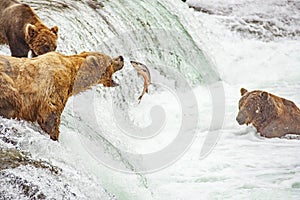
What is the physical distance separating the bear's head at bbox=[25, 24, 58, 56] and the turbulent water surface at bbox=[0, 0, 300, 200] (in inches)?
23.1

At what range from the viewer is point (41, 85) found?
139 inches

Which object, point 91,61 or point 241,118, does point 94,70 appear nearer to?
point 91,61

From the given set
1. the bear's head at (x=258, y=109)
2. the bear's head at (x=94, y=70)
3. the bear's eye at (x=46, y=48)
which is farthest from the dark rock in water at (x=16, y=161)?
the bear's head at (x=258, y=109)

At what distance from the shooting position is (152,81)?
757cm

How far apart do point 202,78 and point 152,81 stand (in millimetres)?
757

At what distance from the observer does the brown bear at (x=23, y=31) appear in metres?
4.50

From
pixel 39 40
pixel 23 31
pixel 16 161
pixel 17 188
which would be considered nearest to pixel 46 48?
pixel 39 40

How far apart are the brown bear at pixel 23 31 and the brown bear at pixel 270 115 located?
7.82 ft

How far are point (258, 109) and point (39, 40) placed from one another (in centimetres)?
254

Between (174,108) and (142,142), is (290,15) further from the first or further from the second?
(142,142)

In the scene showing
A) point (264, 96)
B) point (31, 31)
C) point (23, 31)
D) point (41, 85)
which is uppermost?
point (41, 85)

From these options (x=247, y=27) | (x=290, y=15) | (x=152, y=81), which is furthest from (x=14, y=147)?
(x=290, y=15)

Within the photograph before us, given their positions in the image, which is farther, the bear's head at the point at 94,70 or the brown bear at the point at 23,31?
the brown bear at the point at 23,31

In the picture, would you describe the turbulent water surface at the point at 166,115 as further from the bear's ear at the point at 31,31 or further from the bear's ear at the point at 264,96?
the bear's ear at the point at 31,31
